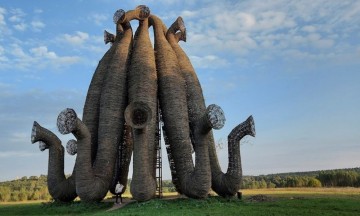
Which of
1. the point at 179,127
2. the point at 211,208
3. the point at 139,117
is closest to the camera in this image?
the point at 211,208

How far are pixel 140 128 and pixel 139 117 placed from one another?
52 cm

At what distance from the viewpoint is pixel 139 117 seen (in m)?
18.6

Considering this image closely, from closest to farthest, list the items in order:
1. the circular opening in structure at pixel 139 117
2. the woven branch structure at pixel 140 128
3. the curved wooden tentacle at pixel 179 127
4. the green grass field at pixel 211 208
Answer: the green grass field at pixel 211 208 < the circular opening in structure at pixel 139 117 < the woven branch structure at pixel 140 128 < the curved wooden tentacle at pixel 179 127

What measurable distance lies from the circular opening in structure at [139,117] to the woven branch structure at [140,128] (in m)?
0.05

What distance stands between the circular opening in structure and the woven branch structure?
0.05 meters

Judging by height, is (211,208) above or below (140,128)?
below

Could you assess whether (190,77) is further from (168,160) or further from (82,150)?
(82,150)

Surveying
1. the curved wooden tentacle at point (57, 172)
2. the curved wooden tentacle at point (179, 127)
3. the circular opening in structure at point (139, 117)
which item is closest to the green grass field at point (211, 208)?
the curved wooden tentacle at point (57, 172)

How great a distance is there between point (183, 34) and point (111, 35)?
16.2 ft

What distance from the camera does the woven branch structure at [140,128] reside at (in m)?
19.1

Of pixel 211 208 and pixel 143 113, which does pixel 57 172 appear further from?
pixel 211 208

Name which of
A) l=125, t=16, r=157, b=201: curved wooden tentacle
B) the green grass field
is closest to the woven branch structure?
l=125, t=16, r=157, b=201: curved wooden tentacle

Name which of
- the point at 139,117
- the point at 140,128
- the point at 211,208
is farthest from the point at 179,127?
the point at 211,208

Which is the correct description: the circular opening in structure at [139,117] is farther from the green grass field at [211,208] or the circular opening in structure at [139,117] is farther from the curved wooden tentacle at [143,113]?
the green grass field at [211,208]
